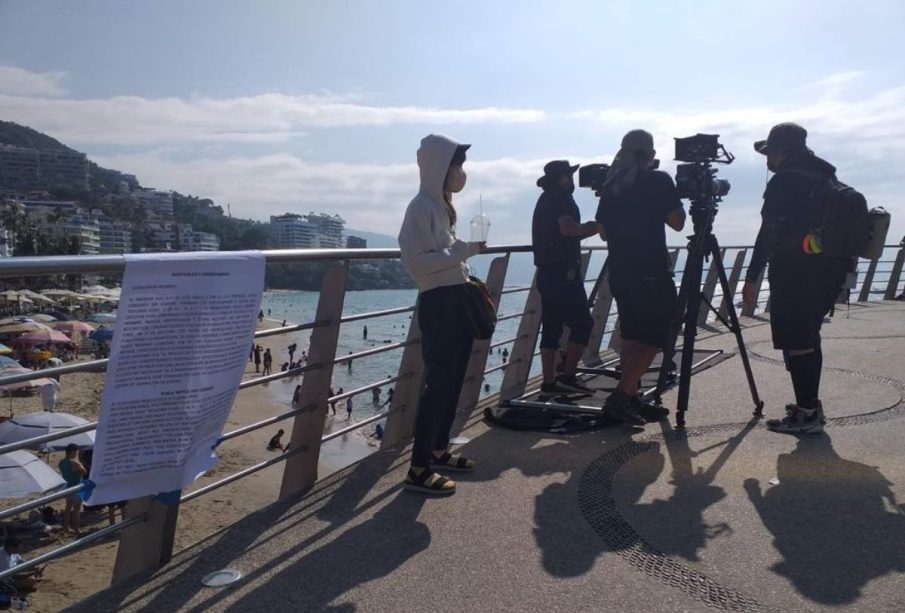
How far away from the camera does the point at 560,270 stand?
544 centimetres

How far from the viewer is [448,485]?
140 inches

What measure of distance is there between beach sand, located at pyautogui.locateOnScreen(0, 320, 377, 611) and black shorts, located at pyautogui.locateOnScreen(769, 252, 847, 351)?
3481 millimetres

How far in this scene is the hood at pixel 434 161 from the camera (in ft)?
11.2

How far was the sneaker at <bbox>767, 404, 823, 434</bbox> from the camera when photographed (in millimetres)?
4543

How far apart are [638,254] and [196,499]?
12.7m

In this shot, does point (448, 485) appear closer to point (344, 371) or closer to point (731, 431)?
point (731, 431)

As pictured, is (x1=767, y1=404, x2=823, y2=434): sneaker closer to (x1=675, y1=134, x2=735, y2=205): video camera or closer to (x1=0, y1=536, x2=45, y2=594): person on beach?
(x1=675, y1=134, x2=735, y2=205): video camera

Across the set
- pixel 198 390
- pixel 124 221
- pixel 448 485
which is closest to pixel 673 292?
pixel 448 485

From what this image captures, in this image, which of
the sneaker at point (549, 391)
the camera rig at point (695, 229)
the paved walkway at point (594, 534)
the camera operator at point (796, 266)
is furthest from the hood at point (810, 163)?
the sneaker at point (549, 391)

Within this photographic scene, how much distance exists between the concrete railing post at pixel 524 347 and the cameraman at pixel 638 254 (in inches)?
54.0

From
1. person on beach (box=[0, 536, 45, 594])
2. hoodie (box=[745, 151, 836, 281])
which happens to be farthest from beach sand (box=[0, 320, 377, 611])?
hoodie (box=[745, 151, 836, 281])

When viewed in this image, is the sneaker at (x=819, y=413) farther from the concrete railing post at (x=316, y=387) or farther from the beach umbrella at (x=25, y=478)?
the beach umbrella at (x=25, y=478)

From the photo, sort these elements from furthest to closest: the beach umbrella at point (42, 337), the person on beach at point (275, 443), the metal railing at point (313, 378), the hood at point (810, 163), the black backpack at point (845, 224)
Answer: the beach umbrella at point (42, 337), the person on beach at point (275, 443), the hood at point (810, 163), the black backpack at point (845, 224), the metal railing at point (313, 378)

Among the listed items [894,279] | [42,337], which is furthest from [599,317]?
[42,337]
